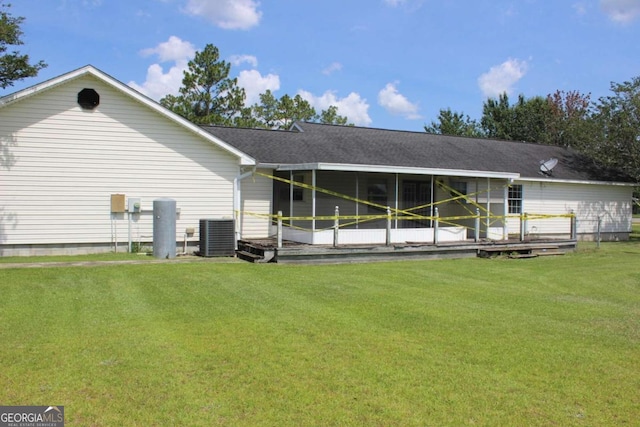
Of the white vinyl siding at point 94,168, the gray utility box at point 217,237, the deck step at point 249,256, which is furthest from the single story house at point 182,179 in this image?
the deck step at point 249,256

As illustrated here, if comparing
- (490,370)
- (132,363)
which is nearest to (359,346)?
(490,370)

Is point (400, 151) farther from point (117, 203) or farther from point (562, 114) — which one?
point (562, 114)

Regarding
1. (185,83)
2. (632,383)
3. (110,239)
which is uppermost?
(185,83)

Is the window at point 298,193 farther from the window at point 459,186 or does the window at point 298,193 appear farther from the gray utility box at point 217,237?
the window at point 459,186

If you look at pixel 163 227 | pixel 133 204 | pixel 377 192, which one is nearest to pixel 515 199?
pixel 377 192

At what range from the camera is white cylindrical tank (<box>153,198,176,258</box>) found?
14.0 metres

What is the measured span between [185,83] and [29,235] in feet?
86.4

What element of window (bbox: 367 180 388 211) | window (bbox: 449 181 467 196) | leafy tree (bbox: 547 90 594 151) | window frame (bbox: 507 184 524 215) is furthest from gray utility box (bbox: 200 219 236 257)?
leafy tree (bbox: 547 90 594 151)

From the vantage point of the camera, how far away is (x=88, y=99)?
1441 cm

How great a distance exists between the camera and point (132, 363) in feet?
18.0

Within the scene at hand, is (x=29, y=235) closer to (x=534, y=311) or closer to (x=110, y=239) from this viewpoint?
(x=110, y=239)

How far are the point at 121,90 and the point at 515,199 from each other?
51.0ft

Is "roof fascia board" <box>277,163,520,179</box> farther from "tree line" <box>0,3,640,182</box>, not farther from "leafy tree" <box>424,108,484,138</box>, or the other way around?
"leafy tree" <box>424,108,484,138</box>

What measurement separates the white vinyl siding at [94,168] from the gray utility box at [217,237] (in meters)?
1.20
